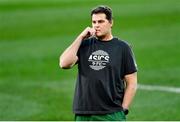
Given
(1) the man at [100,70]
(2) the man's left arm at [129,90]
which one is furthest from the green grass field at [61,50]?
(1) the man at [100,70]

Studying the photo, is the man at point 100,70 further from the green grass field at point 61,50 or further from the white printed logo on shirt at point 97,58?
the green grass field at point 61,50

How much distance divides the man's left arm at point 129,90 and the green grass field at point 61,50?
13.6ft

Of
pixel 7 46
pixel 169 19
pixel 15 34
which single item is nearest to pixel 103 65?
pixel 7 46

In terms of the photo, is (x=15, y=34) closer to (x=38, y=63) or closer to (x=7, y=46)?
(x=7, y=46)

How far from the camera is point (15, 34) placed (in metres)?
25.1

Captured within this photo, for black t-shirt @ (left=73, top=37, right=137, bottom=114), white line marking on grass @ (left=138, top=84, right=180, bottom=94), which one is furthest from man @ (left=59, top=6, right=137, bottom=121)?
white line marking on grass @ (left=138, top=84, right=180, bottom=94)

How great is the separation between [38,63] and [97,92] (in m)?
10.5

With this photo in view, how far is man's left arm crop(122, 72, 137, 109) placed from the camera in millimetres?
9383

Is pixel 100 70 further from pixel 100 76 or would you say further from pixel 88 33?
pixel 88 33

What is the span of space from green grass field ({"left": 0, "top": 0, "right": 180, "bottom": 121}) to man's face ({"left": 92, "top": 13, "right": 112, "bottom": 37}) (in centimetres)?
445

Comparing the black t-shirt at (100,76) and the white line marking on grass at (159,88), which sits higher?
the black t-shirt at (100,76)

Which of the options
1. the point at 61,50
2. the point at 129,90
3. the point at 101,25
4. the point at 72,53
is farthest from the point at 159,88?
the point at 72,53

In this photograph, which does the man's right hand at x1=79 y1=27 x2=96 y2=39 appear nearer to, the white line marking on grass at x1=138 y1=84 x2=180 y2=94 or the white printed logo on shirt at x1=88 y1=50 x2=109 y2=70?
the white printed logo on shirt at x1=88 y1=50 x2=109 y2=70

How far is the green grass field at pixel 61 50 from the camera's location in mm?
A: 14508
